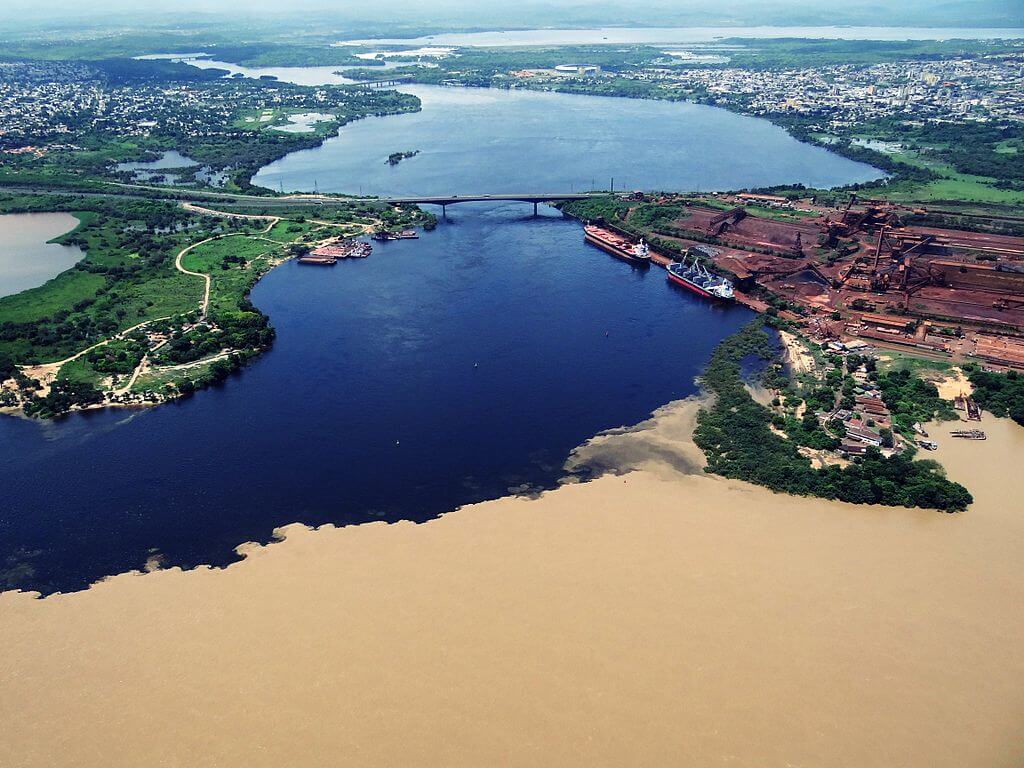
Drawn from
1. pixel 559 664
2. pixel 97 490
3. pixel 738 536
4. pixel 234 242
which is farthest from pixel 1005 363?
pixel 234 242

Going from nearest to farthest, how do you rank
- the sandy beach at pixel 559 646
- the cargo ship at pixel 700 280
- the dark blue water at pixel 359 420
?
the sandy beach at pixel 559 646 → the dark blue water at pixel 359 420 → the cargo ship at pixel 700 280

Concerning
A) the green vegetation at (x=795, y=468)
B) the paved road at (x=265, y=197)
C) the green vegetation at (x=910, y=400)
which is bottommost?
the green vegetation at (x=795, y=468)

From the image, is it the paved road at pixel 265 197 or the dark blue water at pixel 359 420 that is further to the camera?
the paved road at pixel 265 197

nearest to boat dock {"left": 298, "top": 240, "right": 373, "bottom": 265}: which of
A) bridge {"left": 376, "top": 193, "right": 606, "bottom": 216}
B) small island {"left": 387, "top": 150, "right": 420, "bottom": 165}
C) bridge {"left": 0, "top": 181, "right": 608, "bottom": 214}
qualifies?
bridge {"left": 376, "top": 193, "right": 606, "bottom": 216}

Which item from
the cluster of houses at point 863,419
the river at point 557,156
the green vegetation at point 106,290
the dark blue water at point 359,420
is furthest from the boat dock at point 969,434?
the river at point 557,156

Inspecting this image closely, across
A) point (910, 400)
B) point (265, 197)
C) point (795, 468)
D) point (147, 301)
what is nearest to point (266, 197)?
point (265, 197)

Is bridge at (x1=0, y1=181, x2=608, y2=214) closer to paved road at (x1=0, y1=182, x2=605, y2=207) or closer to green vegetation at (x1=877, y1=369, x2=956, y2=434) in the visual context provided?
paved road at (x1=0, y1=182, x2=605, y2=207)

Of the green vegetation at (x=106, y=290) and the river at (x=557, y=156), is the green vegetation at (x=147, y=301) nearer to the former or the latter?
the green vegetation at (x=106, y=290)
